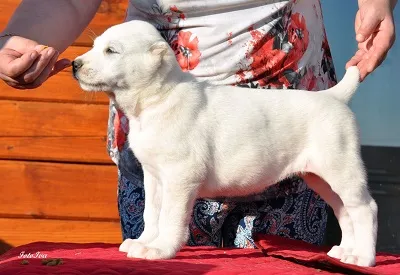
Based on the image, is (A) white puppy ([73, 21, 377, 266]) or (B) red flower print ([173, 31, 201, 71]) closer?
(A) white puppy ([73, 21, 377, 266])

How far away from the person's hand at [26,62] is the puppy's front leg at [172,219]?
33 centimetres

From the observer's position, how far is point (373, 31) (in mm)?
1743

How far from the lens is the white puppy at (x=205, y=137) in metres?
1.53

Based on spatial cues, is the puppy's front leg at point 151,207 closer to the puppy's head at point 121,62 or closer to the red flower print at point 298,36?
the puppy's head at point 121,62

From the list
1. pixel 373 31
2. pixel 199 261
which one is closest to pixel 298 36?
pixel 373 31

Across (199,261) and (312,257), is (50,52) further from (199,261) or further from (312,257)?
(312,257)

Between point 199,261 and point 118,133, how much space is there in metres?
0.55

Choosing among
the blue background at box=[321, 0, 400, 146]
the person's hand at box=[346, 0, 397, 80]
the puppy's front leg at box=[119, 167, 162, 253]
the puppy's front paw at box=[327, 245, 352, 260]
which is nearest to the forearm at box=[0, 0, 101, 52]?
the puppy's front leg at box=[119, 167, 162, 253]

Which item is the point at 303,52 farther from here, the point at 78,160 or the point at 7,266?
the point at 78,160

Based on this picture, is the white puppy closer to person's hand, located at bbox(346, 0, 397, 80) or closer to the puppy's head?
the puppy's head

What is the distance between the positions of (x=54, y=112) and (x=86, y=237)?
468 millimetres

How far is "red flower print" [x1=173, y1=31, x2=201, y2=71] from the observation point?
1889 mm

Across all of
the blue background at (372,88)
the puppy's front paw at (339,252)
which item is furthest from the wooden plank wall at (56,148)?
the puppy's front paw at (339,252)

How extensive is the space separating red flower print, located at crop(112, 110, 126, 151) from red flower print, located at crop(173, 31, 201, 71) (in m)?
0.21
